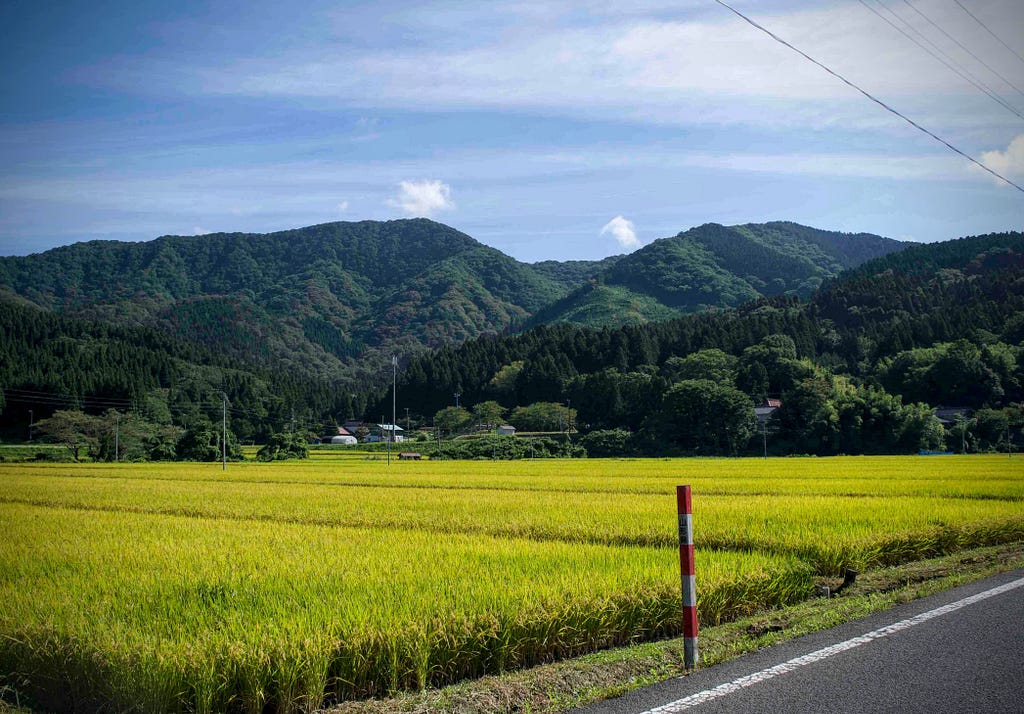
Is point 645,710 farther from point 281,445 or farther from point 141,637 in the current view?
point 281,445

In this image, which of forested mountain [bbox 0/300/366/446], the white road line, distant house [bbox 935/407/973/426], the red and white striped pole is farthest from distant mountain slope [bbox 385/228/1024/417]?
the red and white striped pole

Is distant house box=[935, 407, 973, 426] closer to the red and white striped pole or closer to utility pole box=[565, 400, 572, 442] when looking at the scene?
utility pole box=[565, 400, 572, 442]

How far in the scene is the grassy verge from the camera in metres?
4.68

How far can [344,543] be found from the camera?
374 inches

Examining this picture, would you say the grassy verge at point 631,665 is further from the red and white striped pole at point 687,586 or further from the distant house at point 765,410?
the distant house at point 765,410

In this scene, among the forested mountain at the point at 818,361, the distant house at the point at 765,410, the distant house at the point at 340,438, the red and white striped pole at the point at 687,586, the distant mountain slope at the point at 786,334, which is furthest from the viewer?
the distant house at the point at 340,438

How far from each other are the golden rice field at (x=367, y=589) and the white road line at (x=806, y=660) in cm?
132

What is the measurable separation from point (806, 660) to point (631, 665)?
1.15 metres

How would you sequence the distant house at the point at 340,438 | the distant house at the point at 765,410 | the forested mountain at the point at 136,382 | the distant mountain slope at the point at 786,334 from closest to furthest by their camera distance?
the forested mountain at the point at 136,382 → the distant house at the point at 765,410 → the distant mountain slope at the point at 786,334 → the distant house at the point at 340,438

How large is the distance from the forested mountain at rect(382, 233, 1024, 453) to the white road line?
6232 centimetres

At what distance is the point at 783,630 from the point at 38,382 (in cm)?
4244

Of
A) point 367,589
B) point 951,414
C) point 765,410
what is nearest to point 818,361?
point 951,414

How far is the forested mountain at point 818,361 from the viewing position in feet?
227

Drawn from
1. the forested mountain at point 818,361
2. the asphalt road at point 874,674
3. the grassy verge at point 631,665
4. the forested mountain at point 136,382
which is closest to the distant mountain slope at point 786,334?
the forested mountain at point 818,361
